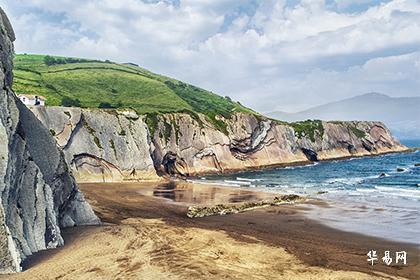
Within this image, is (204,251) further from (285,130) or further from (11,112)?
(285,130)

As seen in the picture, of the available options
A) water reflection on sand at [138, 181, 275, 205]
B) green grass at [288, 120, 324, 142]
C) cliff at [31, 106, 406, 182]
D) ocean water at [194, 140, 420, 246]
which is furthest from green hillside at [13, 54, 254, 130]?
water reflection on sand at [138, 181, 275, 205]

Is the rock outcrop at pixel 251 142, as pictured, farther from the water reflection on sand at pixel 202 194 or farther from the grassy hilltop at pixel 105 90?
the water reflection on sand at pixel 202 194

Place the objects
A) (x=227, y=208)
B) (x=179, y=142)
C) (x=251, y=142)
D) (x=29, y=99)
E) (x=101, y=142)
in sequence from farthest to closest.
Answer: (x=251, y=142), (x=179, y=142), (x=29, y=99), (x=101, y=142), (x=227, y=208)

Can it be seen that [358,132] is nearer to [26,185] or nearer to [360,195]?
[360,195]

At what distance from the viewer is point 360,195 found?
54.2m

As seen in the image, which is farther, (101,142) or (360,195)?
(101,142)

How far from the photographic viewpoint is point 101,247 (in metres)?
24.0

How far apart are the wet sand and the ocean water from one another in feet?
12.0

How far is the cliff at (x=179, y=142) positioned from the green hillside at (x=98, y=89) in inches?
345

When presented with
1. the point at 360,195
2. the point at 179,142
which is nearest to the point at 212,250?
the point at 360,195

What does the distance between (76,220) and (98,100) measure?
10508cm

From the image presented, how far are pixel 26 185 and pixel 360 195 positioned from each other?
44801 mm

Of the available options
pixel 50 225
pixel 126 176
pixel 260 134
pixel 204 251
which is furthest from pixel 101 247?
pixel 260 134

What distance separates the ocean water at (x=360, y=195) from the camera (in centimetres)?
3494
